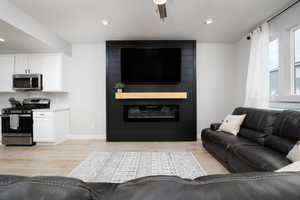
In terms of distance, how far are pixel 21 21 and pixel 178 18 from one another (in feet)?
9.18

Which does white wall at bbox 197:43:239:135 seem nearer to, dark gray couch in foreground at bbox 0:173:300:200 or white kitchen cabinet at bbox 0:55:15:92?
dark gray couch in foreground at bbox 0:173:300:200

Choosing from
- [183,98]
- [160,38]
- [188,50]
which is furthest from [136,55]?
[183,98]

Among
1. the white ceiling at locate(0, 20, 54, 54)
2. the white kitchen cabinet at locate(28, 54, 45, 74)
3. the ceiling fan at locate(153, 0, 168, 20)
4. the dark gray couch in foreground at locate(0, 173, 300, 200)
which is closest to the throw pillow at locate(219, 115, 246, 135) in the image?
the ceiling fan at locate(153, 0, 168, 20)

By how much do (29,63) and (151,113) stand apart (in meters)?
3.37

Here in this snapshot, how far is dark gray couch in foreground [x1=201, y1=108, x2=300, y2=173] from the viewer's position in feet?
5.95

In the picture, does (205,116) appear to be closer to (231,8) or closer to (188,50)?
(188,50)

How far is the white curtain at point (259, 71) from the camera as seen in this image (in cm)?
314

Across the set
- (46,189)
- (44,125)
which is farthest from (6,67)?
(46,189)

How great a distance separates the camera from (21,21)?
9.23ft

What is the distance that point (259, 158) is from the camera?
5.99 feet

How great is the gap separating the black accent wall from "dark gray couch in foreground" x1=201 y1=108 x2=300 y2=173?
1.24 metres

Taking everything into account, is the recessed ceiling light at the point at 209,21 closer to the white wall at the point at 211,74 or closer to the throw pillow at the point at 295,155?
the white wall at the point at 211,74

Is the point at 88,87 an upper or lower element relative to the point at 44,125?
upper

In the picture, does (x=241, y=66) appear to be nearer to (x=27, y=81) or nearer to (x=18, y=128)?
(x=27, y=81)
